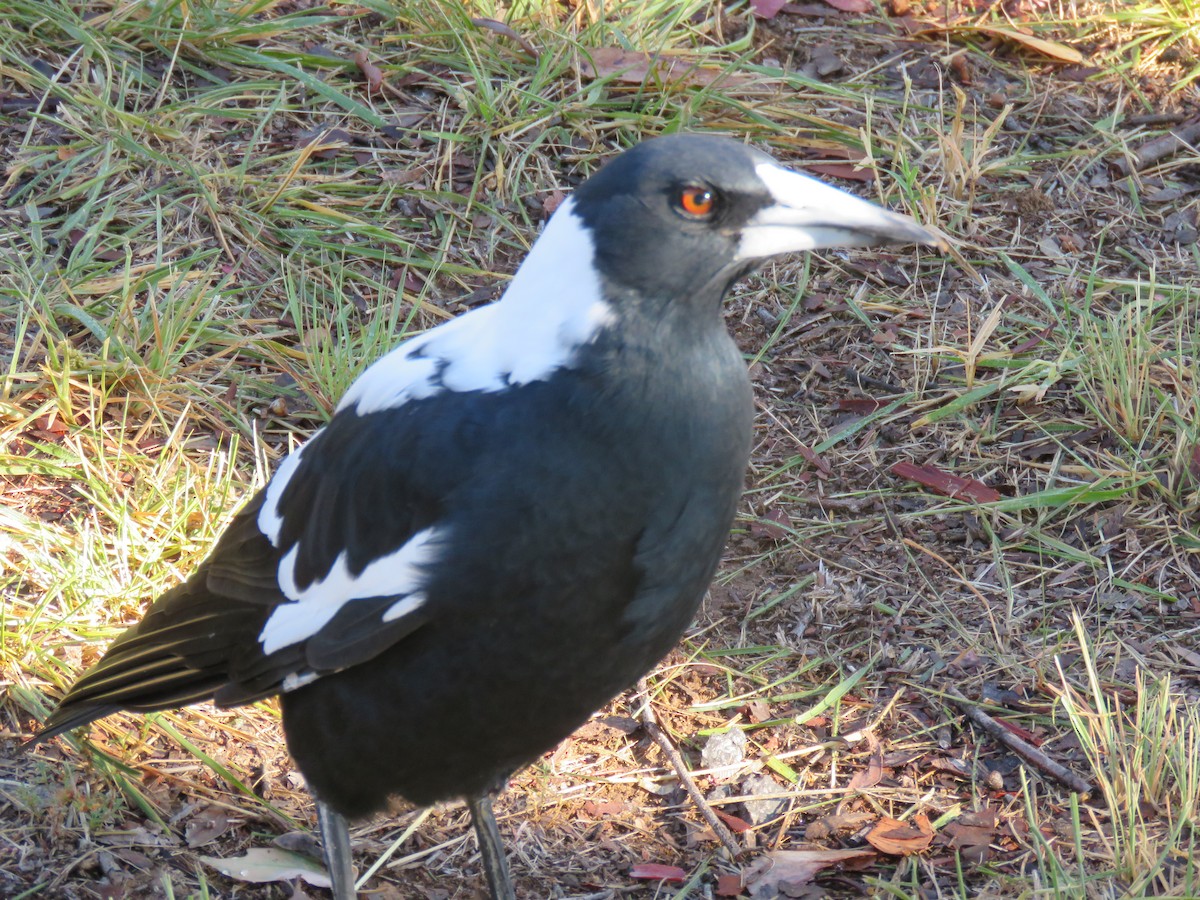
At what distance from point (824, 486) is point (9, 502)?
4.73 ft

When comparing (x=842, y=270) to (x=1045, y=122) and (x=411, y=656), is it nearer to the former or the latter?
(x=1045, y=122)

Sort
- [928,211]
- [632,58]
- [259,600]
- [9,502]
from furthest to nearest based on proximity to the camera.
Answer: [632,58], [928,211], [9,502], [259,600]

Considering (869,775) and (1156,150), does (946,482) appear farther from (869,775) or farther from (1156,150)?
(1156,150)

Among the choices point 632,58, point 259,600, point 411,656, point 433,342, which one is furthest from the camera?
point 632,58

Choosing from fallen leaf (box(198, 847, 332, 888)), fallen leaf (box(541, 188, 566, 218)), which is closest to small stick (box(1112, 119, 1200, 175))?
fallen leaf (box(541, 188, 566, 218))

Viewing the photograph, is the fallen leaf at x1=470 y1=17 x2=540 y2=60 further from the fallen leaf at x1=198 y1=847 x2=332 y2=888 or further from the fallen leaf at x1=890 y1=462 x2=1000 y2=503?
the fallen leaf at x1=198 y1=847 x2=332 y2=888

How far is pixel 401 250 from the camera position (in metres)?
2.94

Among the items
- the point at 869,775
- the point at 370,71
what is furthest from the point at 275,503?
the point at 370,71

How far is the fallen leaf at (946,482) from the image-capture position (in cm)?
254

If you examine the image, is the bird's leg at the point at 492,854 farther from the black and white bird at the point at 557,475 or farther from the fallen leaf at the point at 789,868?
the fallen leaf at the point at 789,868

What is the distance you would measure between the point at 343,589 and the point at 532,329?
0.42 meters

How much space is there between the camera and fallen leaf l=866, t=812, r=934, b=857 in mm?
2031

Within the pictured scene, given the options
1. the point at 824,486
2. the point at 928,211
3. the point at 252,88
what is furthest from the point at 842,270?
the point at 252,88

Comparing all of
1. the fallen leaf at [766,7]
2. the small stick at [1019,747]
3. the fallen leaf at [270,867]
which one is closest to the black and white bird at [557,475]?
the fallen leaf at [270,867]
